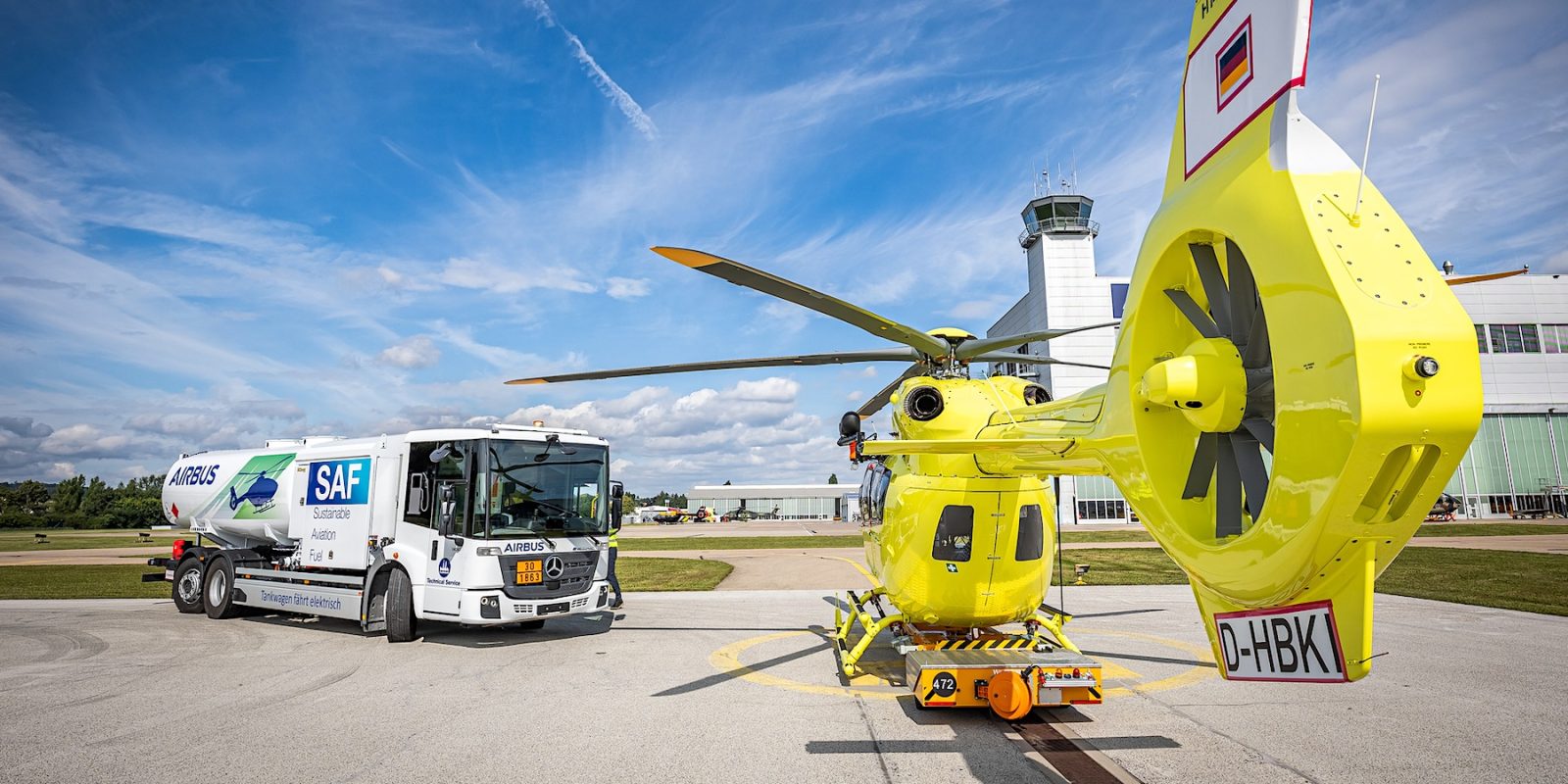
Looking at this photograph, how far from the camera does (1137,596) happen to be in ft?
52.9

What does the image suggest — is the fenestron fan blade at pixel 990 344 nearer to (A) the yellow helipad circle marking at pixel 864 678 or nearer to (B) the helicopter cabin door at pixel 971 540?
(B) the helicopter cabin door at pixel 971 540

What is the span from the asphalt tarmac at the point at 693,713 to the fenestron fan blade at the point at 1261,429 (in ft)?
11.6

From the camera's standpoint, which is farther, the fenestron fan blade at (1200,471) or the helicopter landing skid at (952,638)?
the helicopter landing skid at (952,638)

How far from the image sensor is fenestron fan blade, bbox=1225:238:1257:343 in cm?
322

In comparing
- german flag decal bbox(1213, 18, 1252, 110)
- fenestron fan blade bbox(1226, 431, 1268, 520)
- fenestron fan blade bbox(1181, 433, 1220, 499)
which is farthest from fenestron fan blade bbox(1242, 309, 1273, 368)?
german flag decal bbox(1213, 18, 1252, 110)

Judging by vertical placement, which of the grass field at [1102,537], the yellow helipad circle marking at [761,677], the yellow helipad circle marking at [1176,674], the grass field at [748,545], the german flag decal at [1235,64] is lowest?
the grass field at [748,545]

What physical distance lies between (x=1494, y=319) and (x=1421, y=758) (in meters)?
56.9

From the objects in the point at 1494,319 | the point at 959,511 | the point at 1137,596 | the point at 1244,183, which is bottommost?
the point at 1137,596

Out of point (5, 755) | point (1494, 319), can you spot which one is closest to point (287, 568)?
point (5, 755)

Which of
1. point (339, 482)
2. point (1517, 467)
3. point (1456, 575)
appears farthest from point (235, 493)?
point (1517, 467)

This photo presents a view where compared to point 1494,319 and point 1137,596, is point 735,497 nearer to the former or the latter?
point 1494,319

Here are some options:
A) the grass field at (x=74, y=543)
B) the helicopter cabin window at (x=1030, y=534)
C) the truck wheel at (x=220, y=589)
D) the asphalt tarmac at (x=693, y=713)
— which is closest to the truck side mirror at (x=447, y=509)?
the asphalt tarmac at (x=693, y=713)

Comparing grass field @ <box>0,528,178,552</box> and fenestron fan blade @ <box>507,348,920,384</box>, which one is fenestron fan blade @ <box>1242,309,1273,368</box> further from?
grass field @ <box>0,528,178,552</box>

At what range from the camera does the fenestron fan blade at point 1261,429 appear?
3.17 metres
